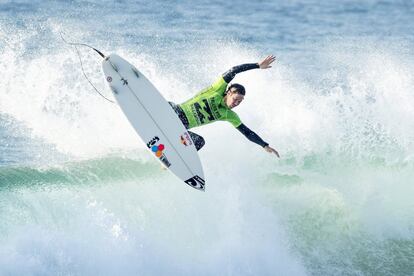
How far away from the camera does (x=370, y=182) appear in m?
12.0

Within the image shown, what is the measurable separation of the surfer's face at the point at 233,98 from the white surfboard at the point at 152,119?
72cm

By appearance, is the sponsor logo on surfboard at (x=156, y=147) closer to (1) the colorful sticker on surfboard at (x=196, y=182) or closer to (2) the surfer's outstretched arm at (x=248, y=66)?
(1) the colorful sticker on surfboard at (x=196, y=182)

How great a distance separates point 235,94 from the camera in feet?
30.3

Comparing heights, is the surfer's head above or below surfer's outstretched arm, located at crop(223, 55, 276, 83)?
below

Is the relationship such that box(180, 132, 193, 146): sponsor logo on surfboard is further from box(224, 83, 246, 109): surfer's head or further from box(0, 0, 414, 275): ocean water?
box(0, 0, 414, 275): ocean water

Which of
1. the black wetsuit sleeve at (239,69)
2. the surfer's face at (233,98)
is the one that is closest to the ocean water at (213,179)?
the surfer's face at (233,98)

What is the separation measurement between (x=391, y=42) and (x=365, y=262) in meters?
14.2

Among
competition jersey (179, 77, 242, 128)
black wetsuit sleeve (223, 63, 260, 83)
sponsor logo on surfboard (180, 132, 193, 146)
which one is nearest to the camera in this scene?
black wetsuit sleeve (223, 63, 260, 83)

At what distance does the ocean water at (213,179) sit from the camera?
363 inches

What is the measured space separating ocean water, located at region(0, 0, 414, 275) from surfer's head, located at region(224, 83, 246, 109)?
1.58 metres

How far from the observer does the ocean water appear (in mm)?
9219

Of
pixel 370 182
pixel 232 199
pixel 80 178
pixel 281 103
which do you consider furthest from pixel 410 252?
pixel 80 178

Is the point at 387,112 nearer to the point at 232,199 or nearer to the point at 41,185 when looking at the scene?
the point at 232,199

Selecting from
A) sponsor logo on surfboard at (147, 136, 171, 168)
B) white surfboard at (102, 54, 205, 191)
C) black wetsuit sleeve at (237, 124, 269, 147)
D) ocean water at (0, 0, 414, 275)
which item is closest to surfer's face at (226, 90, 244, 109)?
black wetsuit sleeve at (237, 124, 269, 147)
